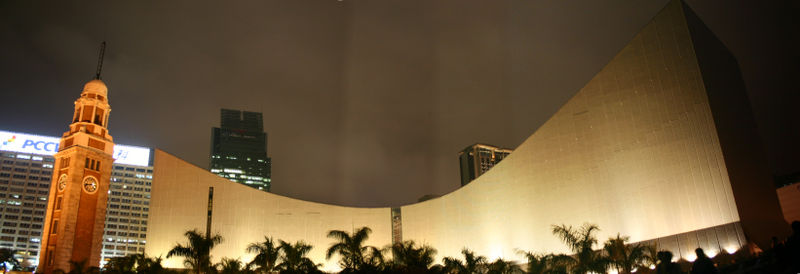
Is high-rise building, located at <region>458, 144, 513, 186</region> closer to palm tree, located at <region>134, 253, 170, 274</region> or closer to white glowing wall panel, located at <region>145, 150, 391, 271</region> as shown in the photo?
white glowing wall panel, located at <region>145, 150, 391, 271</region>

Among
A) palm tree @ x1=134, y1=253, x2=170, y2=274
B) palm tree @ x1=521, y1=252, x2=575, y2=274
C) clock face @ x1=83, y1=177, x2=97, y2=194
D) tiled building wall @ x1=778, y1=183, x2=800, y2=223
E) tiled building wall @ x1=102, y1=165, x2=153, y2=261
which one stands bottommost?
palm tree @ x1=521, y1=252, x2=575, y2=274

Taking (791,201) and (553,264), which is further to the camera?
(791,201)

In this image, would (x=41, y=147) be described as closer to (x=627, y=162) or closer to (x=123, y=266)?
(x=123, y=266)

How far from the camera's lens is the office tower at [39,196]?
79.1m

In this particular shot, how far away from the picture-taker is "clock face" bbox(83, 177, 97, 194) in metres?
30.7

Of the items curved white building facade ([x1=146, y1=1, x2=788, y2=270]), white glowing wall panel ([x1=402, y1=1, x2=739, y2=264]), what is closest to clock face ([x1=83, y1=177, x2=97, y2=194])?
curved white building facade ([x1=146, y1=1, x2=788, y2=270])

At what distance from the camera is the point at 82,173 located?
100 ft

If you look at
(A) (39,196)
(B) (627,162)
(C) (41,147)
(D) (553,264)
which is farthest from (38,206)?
(B) (627,162)

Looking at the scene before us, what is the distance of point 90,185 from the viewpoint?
3097cm

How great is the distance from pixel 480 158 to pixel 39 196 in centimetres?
7328

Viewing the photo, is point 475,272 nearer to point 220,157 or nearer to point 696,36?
point 696,36

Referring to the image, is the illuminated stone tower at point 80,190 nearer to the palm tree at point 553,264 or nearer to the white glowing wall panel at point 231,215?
the white glowing wall panel at point 231,215

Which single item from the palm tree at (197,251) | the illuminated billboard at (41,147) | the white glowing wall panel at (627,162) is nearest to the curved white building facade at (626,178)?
the white glowing wall panel at (627,162)

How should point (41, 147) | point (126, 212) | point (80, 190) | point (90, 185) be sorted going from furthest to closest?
1. point (126, 212)
2. point (41, 147)
3. point (90, 185)
4. point (80, 190)
